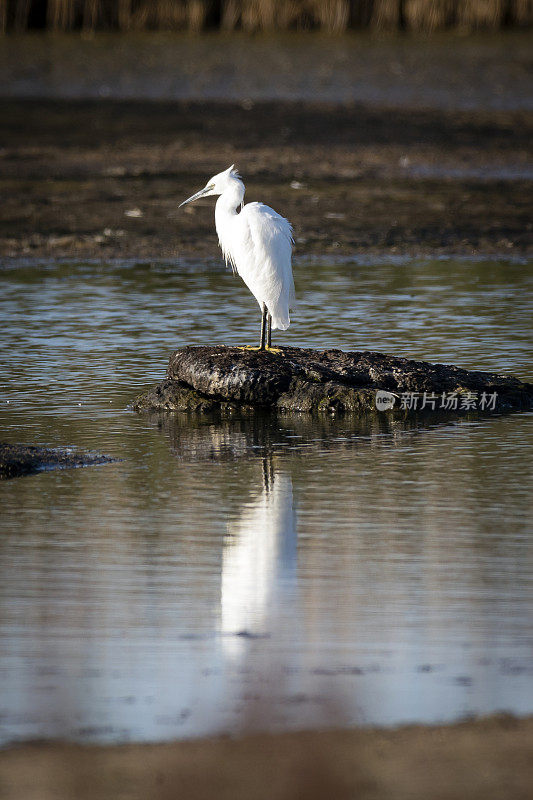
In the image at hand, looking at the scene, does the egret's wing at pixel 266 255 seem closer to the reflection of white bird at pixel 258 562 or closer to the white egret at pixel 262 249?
the white egret at pixel 262 249

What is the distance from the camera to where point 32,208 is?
1677cm

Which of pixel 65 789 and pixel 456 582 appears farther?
pixel 456 582

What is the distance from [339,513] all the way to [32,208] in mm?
11102

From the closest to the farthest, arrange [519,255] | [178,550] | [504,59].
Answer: [178,550], [519,255], [504,59]

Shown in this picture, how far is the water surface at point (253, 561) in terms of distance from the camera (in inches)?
168

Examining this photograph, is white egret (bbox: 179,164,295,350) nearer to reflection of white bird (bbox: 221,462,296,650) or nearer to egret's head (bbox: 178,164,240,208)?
egret's head (bbox: 178,164,240,208)

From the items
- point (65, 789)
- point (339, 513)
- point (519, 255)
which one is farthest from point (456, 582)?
point (519, 255)

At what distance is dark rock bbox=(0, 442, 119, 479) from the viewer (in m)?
7.07

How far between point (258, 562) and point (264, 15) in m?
22.8

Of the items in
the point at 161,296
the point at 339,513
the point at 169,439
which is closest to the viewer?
the point at 339,513

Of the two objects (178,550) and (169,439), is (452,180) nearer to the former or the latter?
(169,439)

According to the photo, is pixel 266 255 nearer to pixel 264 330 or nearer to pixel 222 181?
pixel 264 330

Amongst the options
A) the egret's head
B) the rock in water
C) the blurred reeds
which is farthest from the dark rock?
the blurred reeds

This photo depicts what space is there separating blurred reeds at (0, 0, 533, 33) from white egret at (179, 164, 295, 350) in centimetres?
1833
